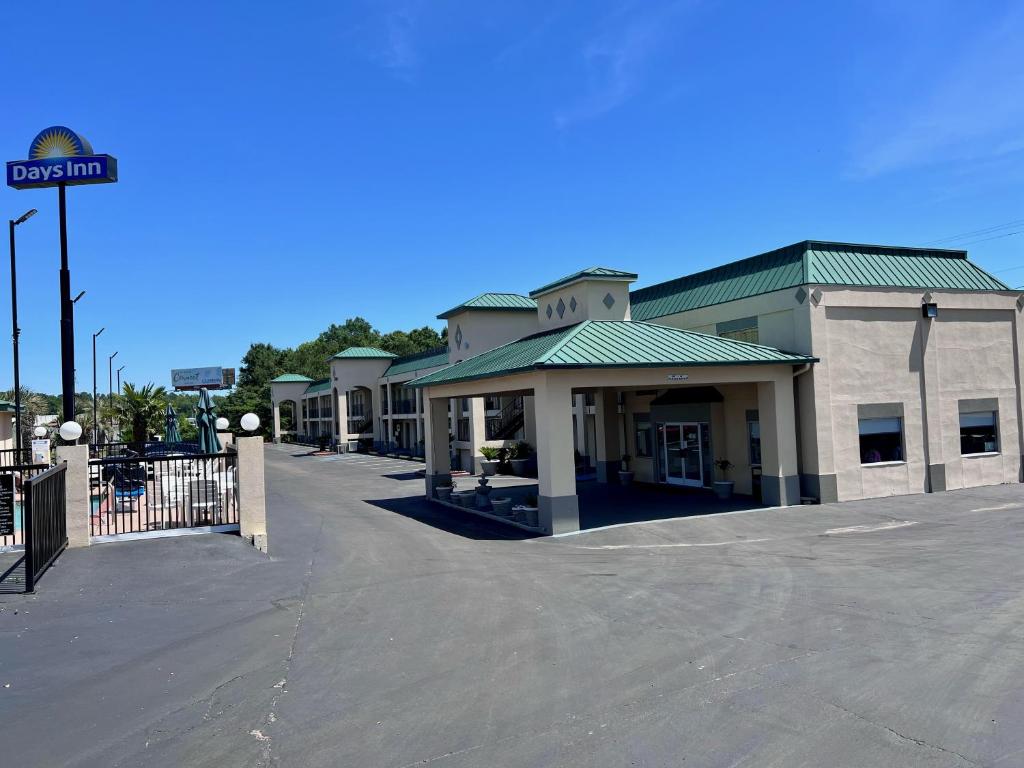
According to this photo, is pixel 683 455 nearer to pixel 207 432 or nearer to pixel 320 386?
pixel 207 432

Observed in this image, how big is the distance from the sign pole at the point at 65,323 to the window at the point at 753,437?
18174 millimetres

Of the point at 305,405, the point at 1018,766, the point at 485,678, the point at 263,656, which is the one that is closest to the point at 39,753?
the point at 263,656

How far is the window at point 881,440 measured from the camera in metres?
22.0

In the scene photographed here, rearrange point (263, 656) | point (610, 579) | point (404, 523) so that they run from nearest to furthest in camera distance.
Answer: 1. point (263, 656)
2. point (610, 579)
3. point (404, 523)

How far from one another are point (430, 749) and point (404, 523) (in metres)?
14.4

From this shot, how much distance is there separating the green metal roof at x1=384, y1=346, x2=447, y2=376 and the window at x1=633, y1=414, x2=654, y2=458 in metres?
17.0

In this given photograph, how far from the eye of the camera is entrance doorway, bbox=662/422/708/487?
25.2 metres

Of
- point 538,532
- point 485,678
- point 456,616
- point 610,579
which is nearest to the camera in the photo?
point 485,678

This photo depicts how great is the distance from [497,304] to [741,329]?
39.8ft

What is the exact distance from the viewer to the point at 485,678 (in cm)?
735

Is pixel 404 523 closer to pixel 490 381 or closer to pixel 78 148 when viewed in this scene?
pixel 490 381

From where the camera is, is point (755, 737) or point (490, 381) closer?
point (755, 737)

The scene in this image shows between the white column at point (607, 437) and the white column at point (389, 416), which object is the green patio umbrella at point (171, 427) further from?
the white column at point (389, 416)

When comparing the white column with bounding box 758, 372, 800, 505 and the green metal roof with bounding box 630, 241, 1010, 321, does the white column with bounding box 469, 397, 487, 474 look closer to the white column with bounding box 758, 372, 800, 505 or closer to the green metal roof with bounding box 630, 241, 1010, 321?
the green metal roof with bounding box 630, 241, 1010, 321
